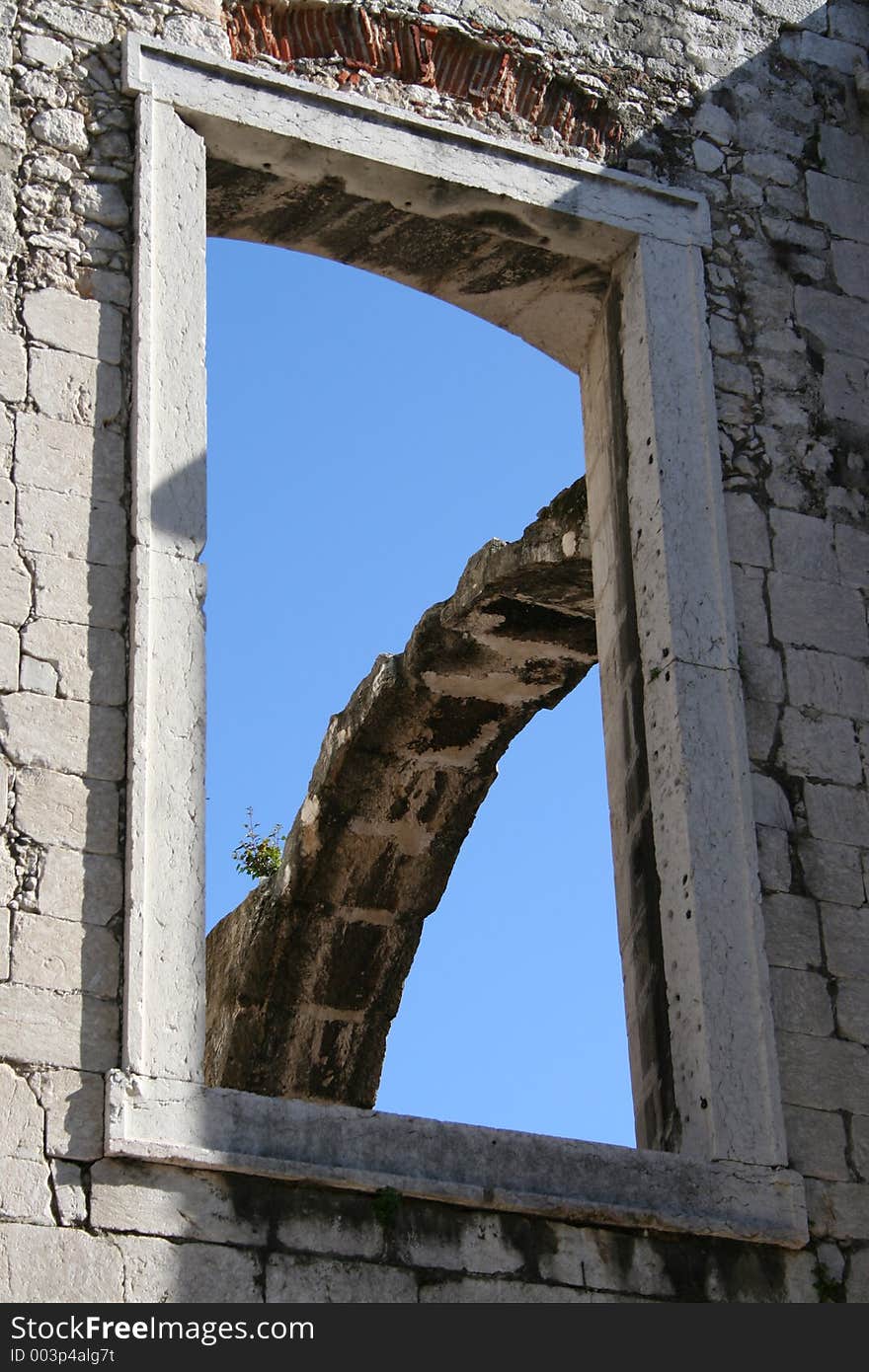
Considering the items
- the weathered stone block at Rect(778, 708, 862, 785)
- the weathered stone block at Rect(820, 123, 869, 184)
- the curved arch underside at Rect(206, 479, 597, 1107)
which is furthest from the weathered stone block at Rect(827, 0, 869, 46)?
the curved arch underside at Rect(206, 479, 597, 1107)

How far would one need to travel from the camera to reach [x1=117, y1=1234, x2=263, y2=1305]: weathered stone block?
5848 mm

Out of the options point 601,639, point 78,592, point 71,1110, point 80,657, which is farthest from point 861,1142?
point 78,592

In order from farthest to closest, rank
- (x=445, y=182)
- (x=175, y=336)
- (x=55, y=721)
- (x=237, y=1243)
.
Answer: (x=445, y=182)
(x=175, y=336)
(x=55, y=721)
(x=237, y=1243)

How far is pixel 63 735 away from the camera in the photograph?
6457mm

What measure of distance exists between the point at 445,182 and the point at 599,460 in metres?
0.99

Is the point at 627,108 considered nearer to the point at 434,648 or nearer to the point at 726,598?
the point at 726,598

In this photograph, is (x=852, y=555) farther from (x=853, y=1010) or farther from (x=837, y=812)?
(x=853, y=1010)

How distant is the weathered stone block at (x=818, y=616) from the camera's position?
296 inches

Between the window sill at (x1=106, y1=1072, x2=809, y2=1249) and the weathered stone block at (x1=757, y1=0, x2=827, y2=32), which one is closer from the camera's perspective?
the window sill at (x1=106, y1=1072, x2=809, y2=1249)

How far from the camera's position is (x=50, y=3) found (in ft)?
24.6

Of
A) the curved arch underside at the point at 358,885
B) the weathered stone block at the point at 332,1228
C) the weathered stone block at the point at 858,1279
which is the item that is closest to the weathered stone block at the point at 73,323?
the weathered stone block at the point at 332,1228

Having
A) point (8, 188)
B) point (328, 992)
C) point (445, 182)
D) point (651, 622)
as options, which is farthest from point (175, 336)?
point (328, 992)

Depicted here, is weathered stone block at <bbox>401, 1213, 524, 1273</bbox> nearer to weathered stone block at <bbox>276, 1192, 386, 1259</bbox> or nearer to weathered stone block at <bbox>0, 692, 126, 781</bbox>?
weathered stone block at <bbox>276, 1192, 386, 1259</bbox>

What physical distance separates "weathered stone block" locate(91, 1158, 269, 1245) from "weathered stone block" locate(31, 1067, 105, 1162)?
63 mm
